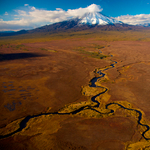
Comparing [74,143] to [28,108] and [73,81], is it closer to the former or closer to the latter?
[28,108]

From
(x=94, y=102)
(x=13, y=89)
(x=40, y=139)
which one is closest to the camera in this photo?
(x=40, y=139)

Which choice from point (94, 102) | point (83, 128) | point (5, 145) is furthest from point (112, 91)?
point (5, 145)

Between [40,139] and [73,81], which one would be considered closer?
[40,139]

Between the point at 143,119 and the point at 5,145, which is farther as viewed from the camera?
the point at 143,119

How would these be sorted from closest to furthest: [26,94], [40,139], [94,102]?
[40,139] < [94,102] < [26,94]

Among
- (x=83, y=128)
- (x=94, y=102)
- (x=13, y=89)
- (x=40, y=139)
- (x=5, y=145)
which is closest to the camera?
(x=5, y=145)

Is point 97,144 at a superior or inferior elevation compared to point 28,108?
inferior

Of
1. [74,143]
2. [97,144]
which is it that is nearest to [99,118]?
[97,144]

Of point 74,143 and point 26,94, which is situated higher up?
point 26,94

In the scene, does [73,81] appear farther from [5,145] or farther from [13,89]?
[5,145]
